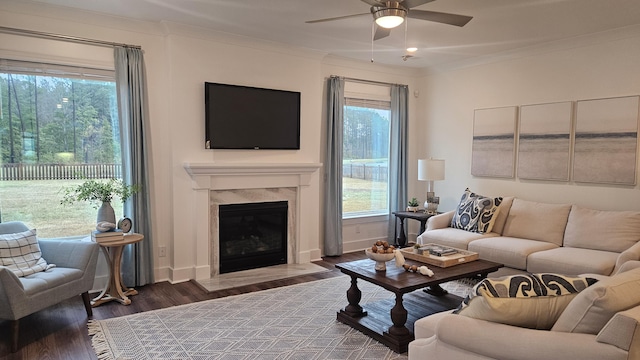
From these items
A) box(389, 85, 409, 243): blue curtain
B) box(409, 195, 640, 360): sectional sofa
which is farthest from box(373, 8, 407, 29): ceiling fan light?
box(389, 85, 409, 243): blue curtain

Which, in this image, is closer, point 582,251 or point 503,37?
point 582,251

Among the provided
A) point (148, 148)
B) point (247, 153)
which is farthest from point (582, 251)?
point (148, 148)

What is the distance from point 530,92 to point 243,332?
4.34 metres

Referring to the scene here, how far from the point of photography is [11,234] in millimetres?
3410

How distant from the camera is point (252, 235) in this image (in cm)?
511

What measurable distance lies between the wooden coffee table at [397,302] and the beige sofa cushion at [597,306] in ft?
4.40

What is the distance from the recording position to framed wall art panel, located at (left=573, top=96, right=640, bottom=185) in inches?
170

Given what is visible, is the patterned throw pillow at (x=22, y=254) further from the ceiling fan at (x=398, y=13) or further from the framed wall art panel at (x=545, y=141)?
the framed wall art panel at (x=545, y=141)

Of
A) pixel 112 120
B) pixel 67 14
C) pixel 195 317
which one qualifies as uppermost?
pixel 67 14

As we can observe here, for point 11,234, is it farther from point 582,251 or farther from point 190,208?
point 582,251

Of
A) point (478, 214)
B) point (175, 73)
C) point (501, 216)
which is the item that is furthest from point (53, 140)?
point (501, 216)

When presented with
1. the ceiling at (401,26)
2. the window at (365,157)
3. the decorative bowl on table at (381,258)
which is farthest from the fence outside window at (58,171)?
the window at (365,157)

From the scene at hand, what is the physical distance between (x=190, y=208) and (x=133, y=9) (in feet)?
6.72

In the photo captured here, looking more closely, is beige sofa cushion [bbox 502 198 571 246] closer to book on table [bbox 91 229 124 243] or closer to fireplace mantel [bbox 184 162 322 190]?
fireplace mantel [bbox 184 162 322 190]
